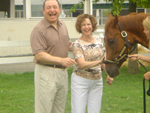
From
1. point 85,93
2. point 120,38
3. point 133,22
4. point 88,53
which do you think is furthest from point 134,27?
point 85,93

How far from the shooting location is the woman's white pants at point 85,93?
4418mm

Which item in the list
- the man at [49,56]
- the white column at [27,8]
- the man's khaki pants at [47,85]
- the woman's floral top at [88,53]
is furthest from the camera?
the white column at [27,8]

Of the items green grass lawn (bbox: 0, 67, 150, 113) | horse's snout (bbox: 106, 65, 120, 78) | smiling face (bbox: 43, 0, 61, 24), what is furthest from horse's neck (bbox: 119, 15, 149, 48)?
green grass lawn (bbox: 0, 67, 150, 113)

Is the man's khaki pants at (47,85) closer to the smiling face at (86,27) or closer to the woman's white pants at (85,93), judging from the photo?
the woman's white pants at (85,93)

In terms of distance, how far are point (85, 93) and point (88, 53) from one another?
20.1 inches

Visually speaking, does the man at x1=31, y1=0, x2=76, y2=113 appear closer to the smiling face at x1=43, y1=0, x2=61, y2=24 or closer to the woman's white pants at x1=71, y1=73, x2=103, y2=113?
the smiling face at x1=43, y1=0, x2=61, y2=24

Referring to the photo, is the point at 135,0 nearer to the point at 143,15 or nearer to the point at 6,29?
the point at 143,15

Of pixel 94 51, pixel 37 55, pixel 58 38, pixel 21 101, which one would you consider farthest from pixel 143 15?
pixel 21 101

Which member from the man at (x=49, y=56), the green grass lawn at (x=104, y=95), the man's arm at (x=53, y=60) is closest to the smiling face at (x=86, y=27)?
the man at (x=49, y=56)

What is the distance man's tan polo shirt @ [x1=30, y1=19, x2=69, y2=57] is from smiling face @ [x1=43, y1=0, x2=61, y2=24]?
7 cm

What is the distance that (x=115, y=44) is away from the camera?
4742 mm

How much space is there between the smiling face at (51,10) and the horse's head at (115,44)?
2.92 feet

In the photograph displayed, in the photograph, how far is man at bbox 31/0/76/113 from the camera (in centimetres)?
412

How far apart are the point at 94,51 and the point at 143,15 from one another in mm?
974
